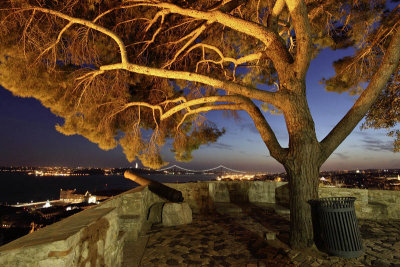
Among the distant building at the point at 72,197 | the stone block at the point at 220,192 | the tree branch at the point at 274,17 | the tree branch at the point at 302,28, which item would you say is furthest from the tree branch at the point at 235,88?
the distant building at the point at 72,197

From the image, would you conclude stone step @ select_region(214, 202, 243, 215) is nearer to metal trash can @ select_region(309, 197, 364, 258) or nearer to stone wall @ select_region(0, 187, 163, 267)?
metal trash can @ select_region(309, 197, 364, 258)

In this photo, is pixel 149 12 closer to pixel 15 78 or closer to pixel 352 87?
pixel 15 78

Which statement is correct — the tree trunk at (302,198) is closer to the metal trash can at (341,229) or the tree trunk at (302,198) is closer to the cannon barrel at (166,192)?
the metal trash can at (341,229)

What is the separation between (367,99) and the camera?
417cm

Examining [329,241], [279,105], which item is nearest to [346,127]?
[279,105]

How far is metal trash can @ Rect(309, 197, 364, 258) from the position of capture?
3.41 meters

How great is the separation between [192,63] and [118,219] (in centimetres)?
501

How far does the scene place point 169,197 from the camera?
663cm

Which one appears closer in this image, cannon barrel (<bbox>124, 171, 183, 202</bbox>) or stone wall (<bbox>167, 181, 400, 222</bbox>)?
stone wall (<bbox>167, 181, 400, 222</bbox>)

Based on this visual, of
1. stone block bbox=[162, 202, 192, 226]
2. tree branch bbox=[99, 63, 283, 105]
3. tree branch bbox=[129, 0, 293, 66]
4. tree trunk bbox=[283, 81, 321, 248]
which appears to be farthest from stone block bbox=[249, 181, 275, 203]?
tree branch bbox=[129, 0, 293, 66]

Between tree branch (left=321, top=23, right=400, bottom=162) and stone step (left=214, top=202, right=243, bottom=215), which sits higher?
tree branch (left=321, top=23, right=400, bottom=162)

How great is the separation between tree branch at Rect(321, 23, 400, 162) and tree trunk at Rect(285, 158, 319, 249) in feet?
1.36

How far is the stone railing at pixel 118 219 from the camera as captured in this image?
64.8 inches

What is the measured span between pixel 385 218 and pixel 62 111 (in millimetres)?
9055
